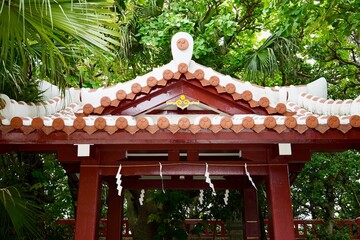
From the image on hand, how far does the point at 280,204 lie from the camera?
4.37 meters

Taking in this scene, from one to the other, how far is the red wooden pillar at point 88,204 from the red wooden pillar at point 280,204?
200 cm

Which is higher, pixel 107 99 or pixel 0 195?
pixel 107 99

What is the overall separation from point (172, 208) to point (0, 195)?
4697 mm

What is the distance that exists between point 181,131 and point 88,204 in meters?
1.42

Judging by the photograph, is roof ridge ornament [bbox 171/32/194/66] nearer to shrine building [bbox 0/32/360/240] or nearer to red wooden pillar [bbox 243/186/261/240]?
shrine building [bbox 0/32/360/240]

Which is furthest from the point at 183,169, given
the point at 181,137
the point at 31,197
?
the point at 31,197

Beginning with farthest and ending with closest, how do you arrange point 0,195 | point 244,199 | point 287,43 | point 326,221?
point 326,221
point 287,43
point 244,199
point 0,195

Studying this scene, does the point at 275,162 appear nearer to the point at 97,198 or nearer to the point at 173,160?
the point at 173,160

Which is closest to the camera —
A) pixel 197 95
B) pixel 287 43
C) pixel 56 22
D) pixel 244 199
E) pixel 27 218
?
pixel 56 22

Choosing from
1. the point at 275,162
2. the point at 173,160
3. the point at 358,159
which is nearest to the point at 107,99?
the point at 173,160

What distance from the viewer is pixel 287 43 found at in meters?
8.10

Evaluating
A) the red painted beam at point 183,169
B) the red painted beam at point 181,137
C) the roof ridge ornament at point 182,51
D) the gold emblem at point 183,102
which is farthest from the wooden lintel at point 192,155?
the roof ridge ornament at point 182,51

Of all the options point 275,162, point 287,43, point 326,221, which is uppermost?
point 287,43

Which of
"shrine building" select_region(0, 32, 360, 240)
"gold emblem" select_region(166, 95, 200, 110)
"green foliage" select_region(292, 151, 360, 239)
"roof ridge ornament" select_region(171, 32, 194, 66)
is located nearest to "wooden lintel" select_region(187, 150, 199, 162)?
"shrine building" select_region(0, 32, 360, 240)
